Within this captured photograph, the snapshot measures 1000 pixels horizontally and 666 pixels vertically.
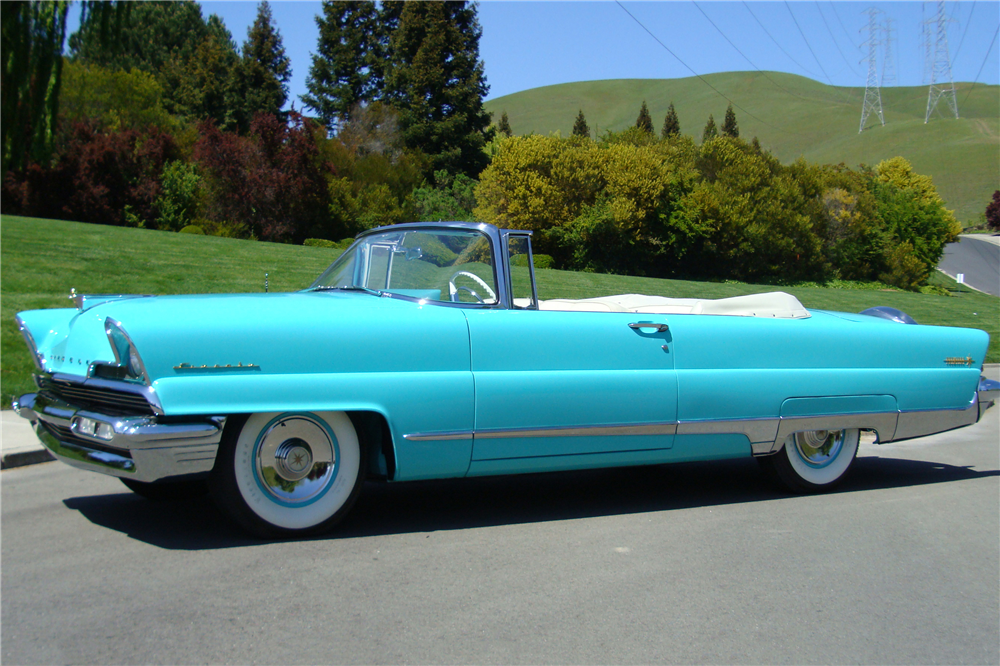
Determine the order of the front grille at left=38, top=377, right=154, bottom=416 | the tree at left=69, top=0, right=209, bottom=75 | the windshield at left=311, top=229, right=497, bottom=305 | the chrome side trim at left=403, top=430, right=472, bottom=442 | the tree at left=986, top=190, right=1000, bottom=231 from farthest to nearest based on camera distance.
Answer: the tree at left=986, top=190, right=1000, bottom=231
the tree at left=69, top=0, right=209, bottom=75
the windshield at left=311, top=229, right=497, bottom=305
the chrome side trim at left=403, top=430, right=472, bottom=442
the front grille at left=38, top=377, right=154, bottom=416

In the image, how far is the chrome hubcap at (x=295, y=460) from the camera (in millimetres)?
3928

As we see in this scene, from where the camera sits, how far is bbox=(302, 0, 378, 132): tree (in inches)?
2611

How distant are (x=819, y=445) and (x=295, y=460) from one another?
3.42 metres

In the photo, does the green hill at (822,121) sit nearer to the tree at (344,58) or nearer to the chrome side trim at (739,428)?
the tree at (344,58)

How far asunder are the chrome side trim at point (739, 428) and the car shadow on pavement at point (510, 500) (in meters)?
0.46

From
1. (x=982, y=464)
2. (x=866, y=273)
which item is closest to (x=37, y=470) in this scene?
(x=982, y=464)

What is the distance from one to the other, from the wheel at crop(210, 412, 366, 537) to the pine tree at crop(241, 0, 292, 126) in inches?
2270

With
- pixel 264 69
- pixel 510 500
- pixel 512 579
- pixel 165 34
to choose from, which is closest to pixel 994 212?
pixel 264 69

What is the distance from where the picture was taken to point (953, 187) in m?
106

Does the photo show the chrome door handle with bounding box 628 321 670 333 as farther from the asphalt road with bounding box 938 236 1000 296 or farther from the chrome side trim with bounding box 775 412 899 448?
the asphalt road with bounding box 938 236 1000 296

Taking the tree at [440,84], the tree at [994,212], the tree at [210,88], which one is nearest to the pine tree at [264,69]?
the tree at [210,88]

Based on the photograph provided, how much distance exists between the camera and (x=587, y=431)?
4.52 metres

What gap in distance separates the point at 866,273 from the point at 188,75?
164ft

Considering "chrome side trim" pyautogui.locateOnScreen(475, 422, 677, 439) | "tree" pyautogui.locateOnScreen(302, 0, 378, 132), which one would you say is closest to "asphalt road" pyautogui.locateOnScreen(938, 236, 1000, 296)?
"tree" pyautogui.locateOnScreen(302, 0, 378, 132)
